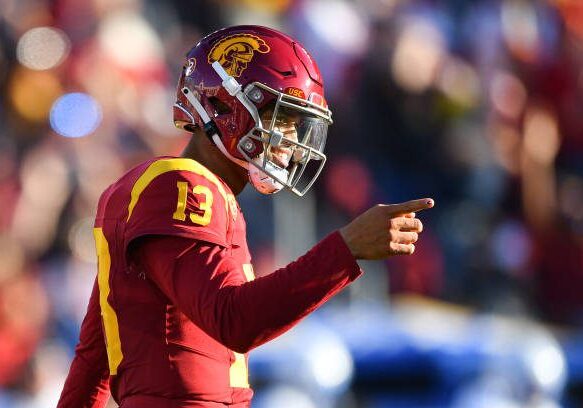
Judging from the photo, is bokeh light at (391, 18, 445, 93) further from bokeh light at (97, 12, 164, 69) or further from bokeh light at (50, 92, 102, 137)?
bokeh light at (50, 92, 102, 137)

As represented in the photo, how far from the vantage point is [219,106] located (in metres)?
2.58

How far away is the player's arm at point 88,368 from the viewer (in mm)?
2600

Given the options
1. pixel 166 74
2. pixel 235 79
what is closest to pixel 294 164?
pixel 235 79

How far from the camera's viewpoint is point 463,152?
21.5 feet

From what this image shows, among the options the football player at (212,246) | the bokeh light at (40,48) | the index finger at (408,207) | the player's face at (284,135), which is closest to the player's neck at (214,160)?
the football player at (212,246)

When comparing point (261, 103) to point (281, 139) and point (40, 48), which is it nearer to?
point (281, 139)

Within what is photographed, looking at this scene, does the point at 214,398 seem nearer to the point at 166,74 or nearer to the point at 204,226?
the point at 204,226

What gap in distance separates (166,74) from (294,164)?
2841mm

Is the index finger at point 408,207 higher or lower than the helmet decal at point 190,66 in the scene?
lower

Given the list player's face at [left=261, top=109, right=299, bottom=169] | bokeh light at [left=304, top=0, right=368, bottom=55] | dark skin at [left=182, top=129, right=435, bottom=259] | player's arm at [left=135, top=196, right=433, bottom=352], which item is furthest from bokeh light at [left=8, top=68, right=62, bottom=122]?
dark skin at [left=182, top=129, right=435, bottom=259]

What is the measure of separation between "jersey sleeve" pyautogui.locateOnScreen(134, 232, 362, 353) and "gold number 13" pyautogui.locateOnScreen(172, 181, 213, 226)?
3.4 inches

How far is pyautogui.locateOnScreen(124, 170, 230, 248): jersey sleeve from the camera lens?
2174 mm

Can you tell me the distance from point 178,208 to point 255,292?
25 cm

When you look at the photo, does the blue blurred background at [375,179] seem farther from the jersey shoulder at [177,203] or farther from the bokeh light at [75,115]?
the jersey shoulder at [177,203]
